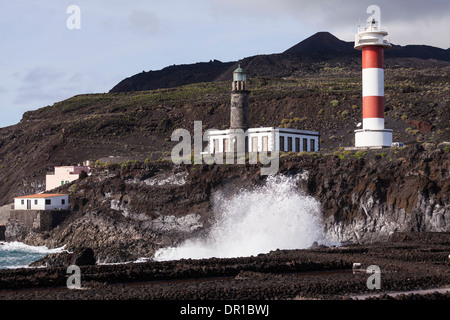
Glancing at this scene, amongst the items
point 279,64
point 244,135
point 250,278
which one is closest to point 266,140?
point 244,135

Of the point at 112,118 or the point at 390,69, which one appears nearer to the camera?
the point at 112,118

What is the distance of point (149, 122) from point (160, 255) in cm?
4385

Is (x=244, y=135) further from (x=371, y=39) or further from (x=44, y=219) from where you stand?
(x=44, y=219)

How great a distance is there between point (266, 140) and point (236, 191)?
7064mm

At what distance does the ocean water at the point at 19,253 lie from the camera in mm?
41825

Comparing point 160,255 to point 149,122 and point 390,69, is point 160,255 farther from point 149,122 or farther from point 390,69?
point 390,69

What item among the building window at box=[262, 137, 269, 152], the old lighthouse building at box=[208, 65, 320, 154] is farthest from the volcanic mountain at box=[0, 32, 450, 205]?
the building window at box=[262, 137, 269, 152]

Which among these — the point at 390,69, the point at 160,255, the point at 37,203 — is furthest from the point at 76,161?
the point at 390,69

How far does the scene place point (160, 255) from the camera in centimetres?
4234

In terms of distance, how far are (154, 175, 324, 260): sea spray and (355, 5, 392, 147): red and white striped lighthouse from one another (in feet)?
18.2

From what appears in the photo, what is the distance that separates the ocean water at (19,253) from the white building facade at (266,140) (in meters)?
14.4

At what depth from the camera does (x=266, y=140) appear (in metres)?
52.5

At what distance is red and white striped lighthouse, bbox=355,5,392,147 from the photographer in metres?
43.7
